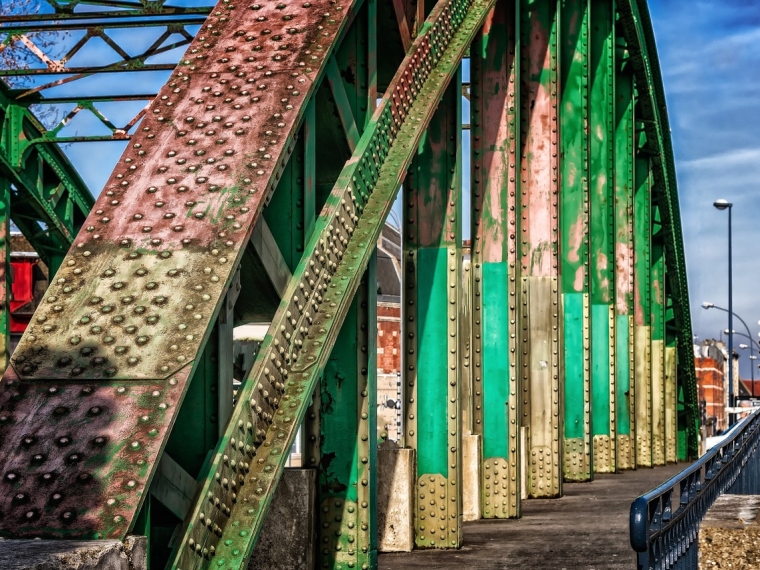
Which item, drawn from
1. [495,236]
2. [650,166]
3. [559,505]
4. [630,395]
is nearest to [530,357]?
[559,505]

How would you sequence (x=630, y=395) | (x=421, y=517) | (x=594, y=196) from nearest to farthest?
(x=421, y=517), (x=594, y=196), (x=630, y=395)

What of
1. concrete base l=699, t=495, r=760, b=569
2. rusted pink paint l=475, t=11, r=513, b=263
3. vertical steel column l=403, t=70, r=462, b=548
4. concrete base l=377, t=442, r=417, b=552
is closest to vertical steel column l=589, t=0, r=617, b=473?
rusted pink paint l=475, t=11, r=513, b=263

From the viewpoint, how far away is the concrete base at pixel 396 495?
30.0 feet

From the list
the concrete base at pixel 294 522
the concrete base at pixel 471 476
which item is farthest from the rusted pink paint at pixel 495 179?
the concrete base at pixel 294 522

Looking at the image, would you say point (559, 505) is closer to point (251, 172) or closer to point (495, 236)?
point (495, 236)

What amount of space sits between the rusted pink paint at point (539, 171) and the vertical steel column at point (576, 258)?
2.50 metres

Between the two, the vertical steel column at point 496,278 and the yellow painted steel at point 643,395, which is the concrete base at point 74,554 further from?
the yellow painted steel at point 643,395

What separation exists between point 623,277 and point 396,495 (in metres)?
13.9

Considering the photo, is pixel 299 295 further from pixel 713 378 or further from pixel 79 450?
pixel 713 378

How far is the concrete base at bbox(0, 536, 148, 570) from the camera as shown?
330cm

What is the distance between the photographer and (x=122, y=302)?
15.3 ft

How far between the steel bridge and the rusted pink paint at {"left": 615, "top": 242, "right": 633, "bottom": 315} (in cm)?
826

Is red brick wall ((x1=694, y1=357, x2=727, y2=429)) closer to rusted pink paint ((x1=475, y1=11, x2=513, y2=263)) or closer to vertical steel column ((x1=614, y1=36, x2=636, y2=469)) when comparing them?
vertical steel column ((x1=614, y1=36, x2=636, y2=469))

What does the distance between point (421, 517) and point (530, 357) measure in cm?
491
